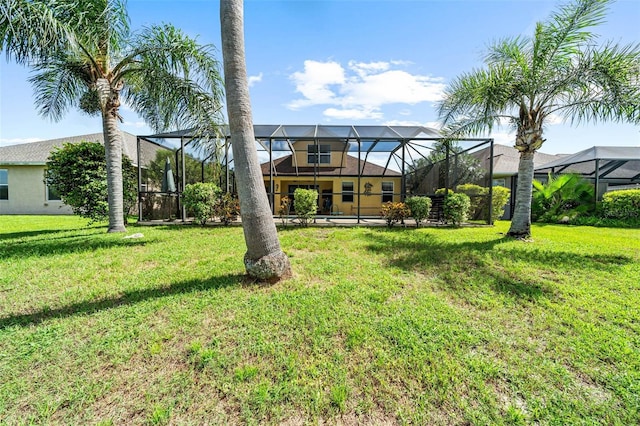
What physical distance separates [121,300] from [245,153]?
2.56 m

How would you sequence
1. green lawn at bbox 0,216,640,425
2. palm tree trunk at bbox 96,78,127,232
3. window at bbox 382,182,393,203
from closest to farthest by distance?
1. green lawn at bbox 0,216,640,425
2. palm tree trunk at bbox 96,78,127,232
3. window at bbox 382,182,393,203

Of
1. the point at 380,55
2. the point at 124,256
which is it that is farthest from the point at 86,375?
the point at 380,55

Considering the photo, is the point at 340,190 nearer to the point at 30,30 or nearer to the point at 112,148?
the point at 112,148

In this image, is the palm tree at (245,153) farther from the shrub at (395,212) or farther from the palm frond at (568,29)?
the palm frond at (568,29)

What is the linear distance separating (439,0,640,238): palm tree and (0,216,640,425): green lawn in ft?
12.1

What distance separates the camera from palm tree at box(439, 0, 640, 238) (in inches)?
237

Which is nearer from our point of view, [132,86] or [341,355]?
[341,355]

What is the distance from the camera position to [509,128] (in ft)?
26.9

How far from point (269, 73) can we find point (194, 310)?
25.7ft

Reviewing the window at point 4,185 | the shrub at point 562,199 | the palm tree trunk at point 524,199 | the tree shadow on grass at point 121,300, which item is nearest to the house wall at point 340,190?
the shrub at point 562,199

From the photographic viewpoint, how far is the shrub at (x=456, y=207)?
952 cm

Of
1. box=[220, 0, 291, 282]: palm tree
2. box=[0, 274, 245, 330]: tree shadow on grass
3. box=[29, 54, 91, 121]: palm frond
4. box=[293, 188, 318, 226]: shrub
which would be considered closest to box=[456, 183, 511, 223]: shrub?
box=[293, 188, 318, 226]: shrub

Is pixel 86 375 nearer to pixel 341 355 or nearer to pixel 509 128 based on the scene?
pixel 341 355

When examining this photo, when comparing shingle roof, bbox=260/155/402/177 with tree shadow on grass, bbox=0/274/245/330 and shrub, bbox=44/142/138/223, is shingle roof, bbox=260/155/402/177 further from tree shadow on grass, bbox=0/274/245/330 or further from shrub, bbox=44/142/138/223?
tree shadow on grass, bbox=0/274/245/330
